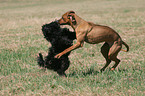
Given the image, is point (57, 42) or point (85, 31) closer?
point (85, 31)

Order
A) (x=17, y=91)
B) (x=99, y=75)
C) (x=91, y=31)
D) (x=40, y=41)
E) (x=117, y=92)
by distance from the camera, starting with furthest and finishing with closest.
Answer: (x=40, y=41)
(x=99, y=75)
(x=91, y=31)
(x=17, y=91)
(x=117, y=92)

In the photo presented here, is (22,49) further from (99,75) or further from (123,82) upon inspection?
(123,82)

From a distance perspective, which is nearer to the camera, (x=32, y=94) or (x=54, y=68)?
(x=32, y=94)

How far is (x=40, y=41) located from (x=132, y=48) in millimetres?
3244

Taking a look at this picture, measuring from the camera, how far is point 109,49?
4602 mm

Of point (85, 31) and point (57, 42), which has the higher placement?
point (85, 31)

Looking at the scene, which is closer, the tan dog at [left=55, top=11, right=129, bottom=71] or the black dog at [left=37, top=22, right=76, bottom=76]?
the tan dog at [left=55, top=11, right=129, bottom=71]

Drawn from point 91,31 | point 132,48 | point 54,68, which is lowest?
point 132,48

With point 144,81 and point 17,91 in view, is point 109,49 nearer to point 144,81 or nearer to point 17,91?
point 144,81

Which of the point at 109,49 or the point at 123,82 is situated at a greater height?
the point at 109,49

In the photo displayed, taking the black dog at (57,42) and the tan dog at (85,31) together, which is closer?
the tan dog at (85,31)

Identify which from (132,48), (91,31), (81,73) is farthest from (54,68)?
(132,48)

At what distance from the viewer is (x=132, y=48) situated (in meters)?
7.29

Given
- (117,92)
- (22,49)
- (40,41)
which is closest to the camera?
(117,92)
